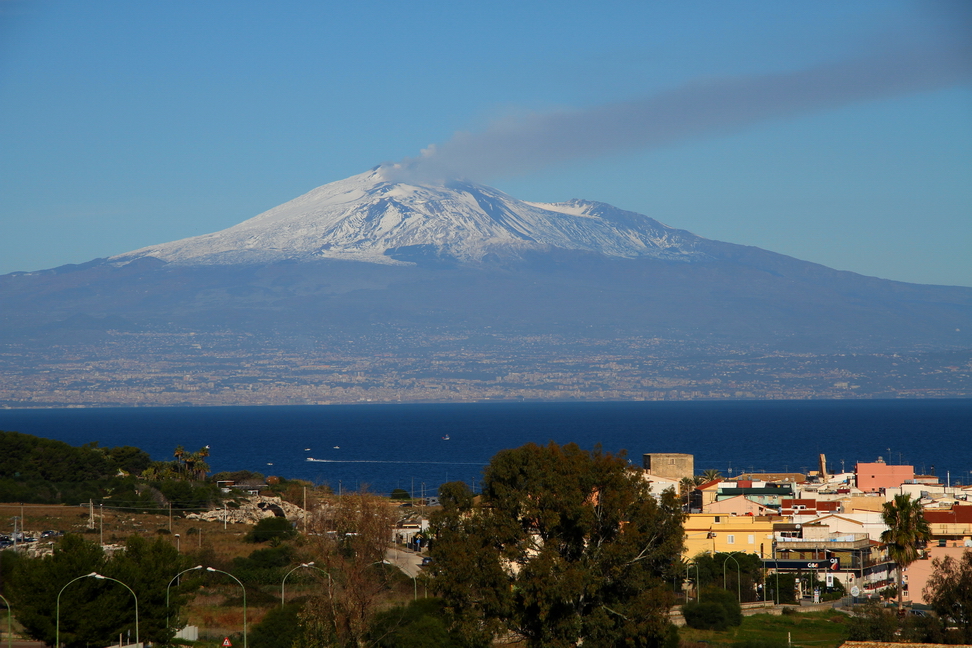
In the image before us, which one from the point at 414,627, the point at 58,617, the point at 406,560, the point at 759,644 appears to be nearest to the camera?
the point at 58,617

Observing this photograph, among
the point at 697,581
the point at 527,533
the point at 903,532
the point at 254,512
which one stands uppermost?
the point at 527,533

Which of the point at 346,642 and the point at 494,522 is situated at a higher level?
the point at 494,522

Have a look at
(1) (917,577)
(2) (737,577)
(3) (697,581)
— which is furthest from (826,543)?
(3) (697,581)

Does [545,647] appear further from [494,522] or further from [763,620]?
[763,620]

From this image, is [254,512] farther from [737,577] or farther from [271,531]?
[737,577]

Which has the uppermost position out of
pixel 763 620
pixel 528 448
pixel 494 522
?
pixel 528 448

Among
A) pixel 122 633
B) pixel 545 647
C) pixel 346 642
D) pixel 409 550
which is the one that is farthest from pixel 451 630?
pixel 409 550

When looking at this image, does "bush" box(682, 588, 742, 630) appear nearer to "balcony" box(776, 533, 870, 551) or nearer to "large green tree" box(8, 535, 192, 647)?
"balcony" box(776, 533, 870, 551)
